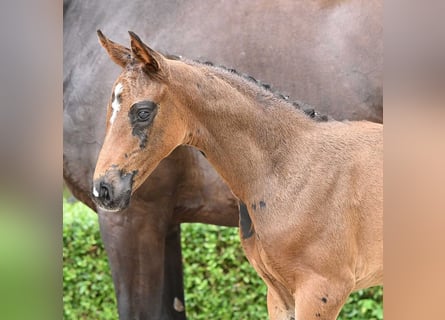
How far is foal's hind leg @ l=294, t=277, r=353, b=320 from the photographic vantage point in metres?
1.92

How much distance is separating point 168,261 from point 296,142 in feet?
→ 3.32

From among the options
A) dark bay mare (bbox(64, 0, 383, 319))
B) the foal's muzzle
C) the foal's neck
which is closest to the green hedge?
dark bay mare (bbox(64, 0, 383, 319))

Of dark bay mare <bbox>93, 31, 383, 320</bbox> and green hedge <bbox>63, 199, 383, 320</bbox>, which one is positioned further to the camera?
green hedge <bbox>63, 199, 383, 320</bbox>

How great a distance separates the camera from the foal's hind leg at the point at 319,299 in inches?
75.4

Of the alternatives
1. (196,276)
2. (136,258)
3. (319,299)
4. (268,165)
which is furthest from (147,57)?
(196,276)

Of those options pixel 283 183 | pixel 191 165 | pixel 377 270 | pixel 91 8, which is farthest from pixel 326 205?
pixel 91 8

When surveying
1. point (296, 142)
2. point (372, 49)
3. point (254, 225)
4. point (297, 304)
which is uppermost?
point (372, 49)

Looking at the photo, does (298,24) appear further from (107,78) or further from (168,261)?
(168,261)

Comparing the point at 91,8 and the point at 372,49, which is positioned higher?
the point at 91,8

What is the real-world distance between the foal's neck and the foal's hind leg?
29cm

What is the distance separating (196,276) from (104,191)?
194 centimetres

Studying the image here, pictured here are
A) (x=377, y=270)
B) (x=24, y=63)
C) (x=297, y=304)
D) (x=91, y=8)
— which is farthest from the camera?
(x=91, y=8)

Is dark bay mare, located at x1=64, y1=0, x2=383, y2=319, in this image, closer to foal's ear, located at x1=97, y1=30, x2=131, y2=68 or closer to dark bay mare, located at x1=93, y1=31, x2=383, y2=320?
dark bay mare, located at x1=93, y1=31, x2=383, y2=320

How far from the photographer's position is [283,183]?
199 centimetres
